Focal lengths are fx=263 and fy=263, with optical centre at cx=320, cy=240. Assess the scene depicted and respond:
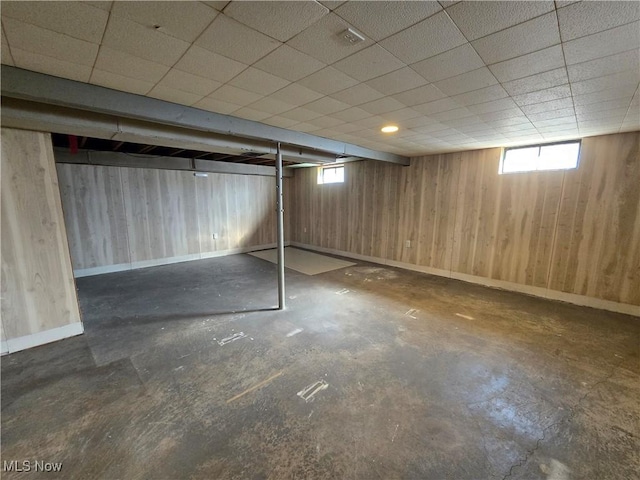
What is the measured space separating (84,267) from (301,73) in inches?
226

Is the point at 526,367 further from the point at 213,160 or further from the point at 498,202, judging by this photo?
the point at 213,160

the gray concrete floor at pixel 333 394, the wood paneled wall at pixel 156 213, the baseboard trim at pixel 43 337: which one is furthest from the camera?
the wood paneled wall at pixel 156 213

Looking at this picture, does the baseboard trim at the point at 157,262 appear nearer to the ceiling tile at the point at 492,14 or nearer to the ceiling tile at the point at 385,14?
the ceiling tile at the point at 385,14

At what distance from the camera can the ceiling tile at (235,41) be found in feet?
4.45

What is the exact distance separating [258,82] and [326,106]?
75 cm

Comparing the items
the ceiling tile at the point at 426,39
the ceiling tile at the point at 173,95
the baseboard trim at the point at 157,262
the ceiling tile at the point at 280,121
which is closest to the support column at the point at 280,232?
the ceiling tile at the point at 280,121

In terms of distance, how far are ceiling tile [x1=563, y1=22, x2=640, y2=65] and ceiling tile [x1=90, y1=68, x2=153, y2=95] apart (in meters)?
2.81

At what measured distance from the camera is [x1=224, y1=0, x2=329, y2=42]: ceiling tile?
1.21m

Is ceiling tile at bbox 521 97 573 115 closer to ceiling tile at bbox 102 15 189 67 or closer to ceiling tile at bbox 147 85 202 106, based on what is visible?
ceiling tile at bbox 102 15 189 67

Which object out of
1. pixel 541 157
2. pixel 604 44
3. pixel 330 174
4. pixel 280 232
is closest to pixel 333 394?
pixel 280 232

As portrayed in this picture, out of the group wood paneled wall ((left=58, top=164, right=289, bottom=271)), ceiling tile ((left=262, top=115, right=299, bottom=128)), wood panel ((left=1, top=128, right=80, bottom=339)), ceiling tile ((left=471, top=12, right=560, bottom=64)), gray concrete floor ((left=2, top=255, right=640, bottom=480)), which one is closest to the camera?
ceiling tile ((left=471, top=12, right=560, bottom=64))

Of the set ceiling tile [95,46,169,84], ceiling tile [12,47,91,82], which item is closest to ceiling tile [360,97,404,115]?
ceiling tile [95,46,169,84]

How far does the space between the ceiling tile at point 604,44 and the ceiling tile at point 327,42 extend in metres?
1.18

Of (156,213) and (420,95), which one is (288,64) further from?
(156,213)
